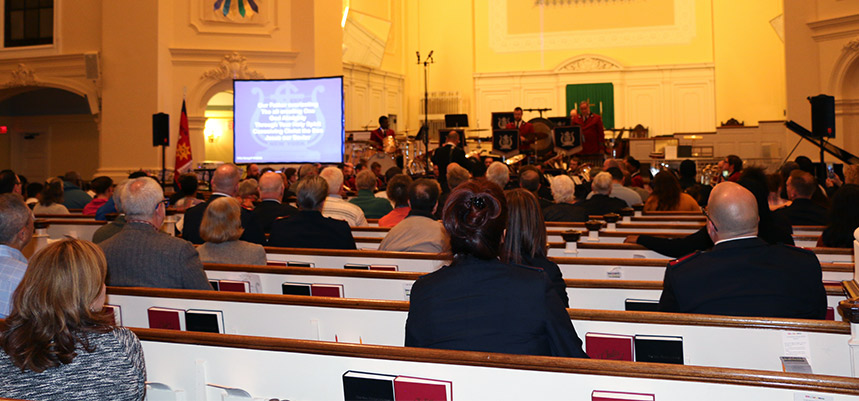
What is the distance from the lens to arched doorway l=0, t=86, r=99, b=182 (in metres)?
16.6

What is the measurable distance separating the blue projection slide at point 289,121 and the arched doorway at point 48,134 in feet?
24.4

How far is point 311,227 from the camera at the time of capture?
498 cm

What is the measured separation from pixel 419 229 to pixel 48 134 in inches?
596

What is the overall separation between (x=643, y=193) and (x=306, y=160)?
4.76 m

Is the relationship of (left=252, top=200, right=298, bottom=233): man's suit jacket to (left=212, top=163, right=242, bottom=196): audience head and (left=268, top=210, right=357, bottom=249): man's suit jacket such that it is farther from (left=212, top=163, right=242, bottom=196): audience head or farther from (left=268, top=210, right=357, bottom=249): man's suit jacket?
(left=268, top=210, right=357, bottom=249): man's suit jacket

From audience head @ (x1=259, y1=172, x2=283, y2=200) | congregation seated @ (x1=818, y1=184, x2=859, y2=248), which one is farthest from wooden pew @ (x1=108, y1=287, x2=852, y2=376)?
audience head @ (x1=259, y1=172, x2=283, y2=200)

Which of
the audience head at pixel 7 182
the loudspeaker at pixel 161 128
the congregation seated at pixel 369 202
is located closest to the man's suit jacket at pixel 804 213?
the congregation seated at pixel 369 202

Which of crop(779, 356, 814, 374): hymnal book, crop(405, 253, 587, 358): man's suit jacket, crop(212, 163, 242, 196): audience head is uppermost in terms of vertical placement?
crop(212, 163, 242, 196): audience head

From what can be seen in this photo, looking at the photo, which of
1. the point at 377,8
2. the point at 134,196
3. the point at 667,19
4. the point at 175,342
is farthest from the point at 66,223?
the point at 667,19

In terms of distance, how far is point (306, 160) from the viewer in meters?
10.6

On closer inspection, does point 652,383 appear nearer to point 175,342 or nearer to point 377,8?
point 175,342

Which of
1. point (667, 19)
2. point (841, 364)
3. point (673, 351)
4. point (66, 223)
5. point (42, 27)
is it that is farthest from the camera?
point (667, 19)

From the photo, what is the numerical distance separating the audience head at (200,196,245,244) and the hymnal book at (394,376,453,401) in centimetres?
235

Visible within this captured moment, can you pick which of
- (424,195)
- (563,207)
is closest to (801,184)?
(563,207)
